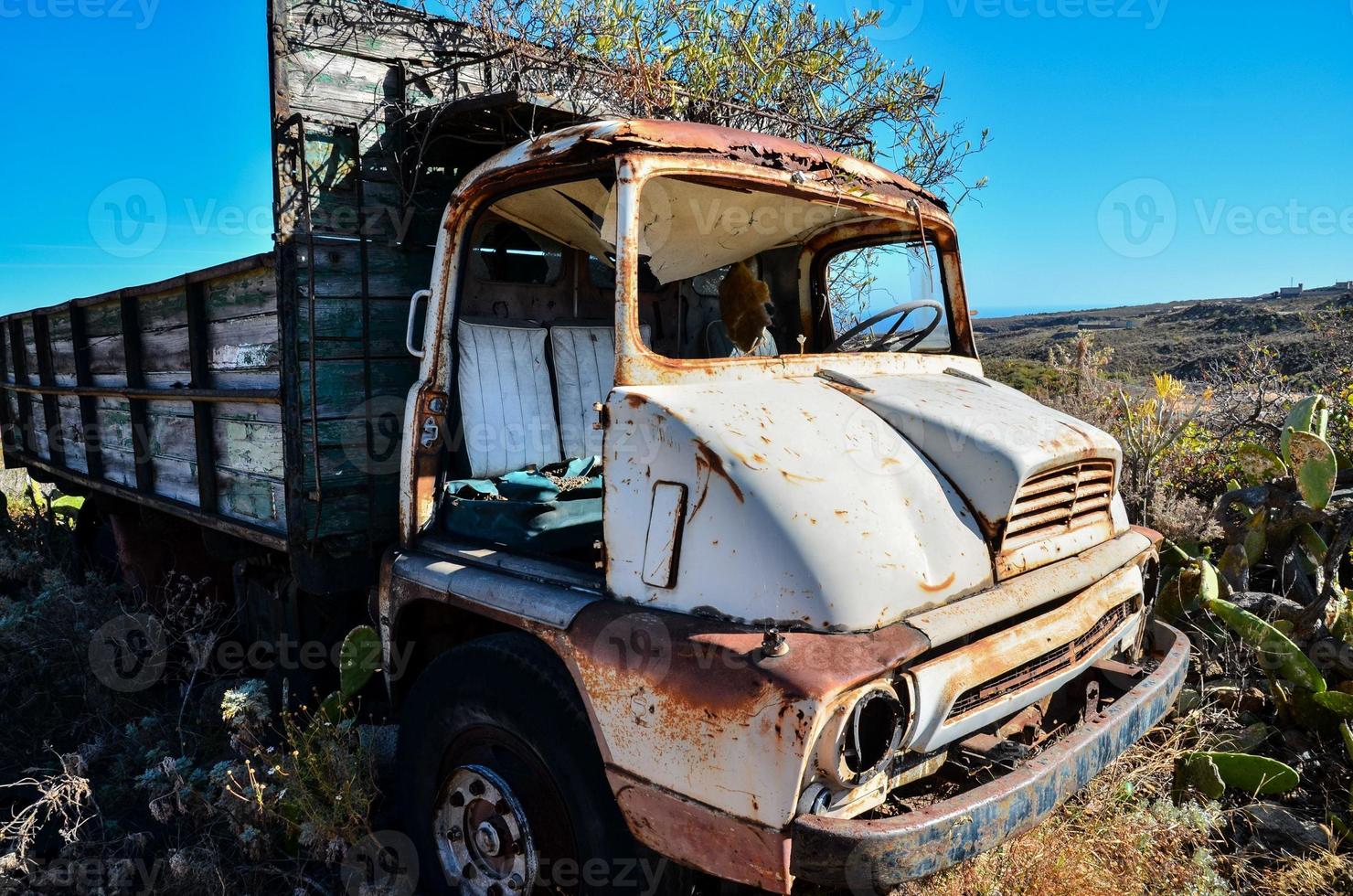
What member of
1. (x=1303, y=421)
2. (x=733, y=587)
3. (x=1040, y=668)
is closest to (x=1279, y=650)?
(x=1303, y=421)

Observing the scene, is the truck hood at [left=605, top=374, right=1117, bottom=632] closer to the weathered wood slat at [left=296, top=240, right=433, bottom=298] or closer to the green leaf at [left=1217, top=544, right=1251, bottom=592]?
the weathered wood slat at [left=296, top=240, right=433, bottom=298]

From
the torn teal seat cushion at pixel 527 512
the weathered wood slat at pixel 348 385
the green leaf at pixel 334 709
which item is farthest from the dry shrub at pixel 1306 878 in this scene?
the weathered wood slat at pixel 348 385

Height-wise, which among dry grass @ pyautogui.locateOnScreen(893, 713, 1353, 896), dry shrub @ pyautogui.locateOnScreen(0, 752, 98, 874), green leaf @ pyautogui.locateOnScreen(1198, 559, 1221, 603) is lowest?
dry shrub @ pyautogui.locateOnScreen(0, 752, 98, 874)

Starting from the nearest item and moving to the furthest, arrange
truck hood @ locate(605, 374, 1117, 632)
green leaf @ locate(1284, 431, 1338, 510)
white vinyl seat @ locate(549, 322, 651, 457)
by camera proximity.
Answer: truck hood @ locate(605, 374, 1117, 632), white vinyl seat @ locate(549, 322, 651, 457), green leaf @ locate(1284, 431, 1338, 510)

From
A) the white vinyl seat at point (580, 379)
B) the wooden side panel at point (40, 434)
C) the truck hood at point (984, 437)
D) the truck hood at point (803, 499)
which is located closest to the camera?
the truck hood at point (803, 499)

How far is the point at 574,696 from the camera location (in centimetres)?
246

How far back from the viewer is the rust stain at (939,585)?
2316mm

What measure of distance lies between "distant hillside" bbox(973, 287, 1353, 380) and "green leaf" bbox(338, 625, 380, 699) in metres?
7.83

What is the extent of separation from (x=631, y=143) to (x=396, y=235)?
1.55 m

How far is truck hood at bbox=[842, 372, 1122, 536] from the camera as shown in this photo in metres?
2.49

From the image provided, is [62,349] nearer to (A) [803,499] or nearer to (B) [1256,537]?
(A) [803,499]

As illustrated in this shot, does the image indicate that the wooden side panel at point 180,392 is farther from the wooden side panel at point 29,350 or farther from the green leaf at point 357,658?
the green leaf at point 357,658

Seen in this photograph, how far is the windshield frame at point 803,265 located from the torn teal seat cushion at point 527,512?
25.3 inches

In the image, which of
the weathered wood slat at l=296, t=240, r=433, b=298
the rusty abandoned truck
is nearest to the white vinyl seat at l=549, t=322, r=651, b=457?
the rusty abandoned truck
